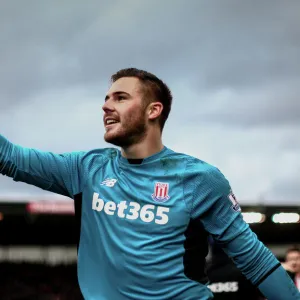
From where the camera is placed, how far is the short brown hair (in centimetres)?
289

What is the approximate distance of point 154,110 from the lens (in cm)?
289

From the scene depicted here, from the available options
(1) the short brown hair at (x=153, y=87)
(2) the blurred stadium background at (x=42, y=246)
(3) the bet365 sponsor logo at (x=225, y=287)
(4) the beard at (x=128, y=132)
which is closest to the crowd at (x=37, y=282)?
(2) the blurred stadium background at (x=42, y=246)

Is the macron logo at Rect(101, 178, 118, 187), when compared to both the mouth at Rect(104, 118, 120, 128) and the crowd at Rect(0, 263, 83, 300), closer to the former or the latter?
the mouth at Rect(104, 118, 120, 128)

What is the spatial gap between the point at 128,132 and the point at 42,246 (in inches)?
910

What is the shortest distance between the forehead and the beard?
0.39ft

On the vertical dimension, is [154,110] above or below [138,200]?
above

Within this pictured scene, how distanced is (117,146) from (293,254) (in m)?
6.29

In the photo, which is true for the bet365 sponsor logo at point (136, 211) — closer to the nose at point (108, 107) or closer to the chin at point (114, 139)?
the chin at point (114, 139)

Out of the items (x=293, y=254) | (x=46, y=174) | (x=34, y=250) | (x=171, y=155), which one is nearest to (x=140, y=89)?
(x=171, y=155)

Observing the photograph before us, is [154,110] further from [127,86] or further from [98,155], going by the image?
[98,155]

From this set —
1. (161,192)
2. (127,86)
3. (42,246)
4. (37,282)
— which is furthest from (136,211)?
(42,246)

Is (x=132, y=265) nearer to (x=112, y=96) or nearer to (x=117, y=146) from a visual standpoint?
(x=117, y=146)

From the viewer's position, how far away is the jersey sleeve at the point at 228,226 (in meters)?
2.68

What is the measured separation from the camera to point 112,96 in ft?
9.21
